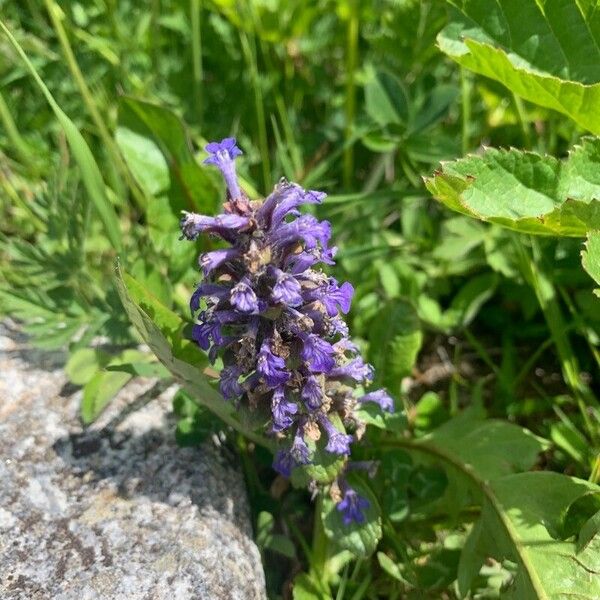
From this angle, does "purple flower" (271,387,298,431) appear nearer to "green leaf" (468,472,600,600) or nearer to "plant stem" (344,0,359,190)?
"green leaf" (468,472,600,600)

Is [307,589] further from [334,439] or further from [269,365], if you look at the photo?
[269,365]

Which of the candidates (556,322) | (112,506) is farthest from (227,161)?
(556,322)

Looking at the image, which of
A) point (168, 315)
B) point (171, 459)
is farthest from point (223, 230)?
point (171, 459)

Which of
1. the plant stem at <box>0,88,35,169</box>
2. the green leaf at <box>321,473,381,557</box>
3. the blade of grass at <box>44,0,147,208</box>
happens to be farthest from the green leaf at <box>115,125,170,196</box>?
the green leaf at <box>321,473,381,557</box>

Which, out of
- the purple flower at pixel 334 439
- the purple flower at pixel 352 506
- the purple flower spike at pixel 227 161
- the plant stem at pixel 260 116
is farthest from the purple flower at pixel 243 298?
the plant stem at pixel 260 116

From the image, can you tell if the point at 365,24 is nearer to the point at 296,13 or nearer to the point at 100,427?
the point at 296,13

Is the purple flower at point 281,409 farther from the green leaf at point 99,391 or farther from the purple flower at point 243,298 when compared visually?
the green leaf at point 99,391
